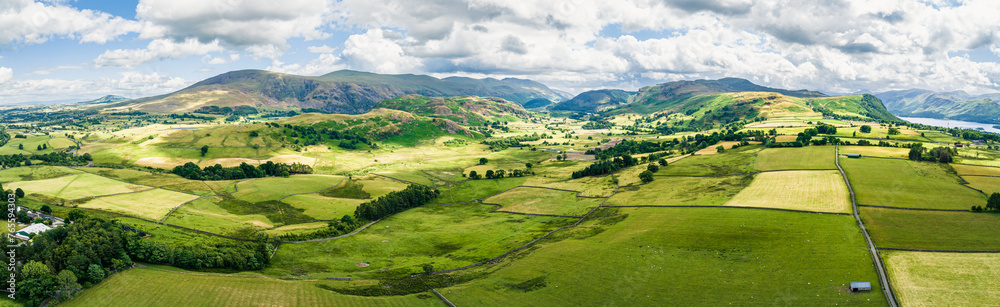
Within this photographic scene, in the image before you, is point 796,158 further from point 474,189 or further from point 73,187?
point 73,187

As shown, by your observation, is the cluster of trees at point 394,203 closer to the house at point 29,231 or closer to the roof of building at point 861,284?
the house at point 29,231

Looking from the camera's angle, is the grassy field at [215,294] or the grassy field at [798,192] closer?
the grassy field at [215,294]

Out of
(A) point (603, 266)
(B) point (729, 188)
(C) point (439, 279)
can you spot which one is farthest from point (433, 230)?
(B) point (729, 188)

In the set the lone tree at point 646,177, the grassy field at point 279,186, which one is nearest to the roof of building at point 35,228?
the grassy field at point 279,186

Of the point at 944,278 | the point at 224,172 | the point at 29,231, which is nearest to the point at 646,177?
the point at 944,278

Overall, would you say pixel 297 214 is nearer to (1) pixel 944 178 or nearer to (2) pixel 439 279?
(2) pixel 439 279

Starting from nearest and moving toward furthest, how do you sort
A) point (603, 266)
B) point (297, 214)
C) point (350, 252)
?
point (603, 266), point (350, 252), point (297, 214)
